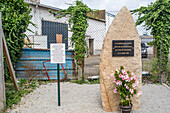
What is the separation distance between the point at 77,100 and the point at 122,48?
6.38 ft

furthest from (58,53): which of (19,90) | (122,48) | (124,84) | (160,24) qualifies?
(160,24)

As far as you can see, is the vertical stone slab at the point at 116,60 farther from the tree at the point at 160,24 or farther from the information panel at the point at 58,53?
the tree at the point at 160,24

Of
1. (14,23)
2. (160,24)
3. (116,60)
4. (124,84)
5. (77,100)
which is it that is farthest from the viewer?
(160,24)

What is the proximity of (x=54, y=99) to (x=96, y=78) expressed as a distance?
2.57 meters

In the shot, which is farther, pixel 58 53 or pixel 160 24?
pixel 160 24

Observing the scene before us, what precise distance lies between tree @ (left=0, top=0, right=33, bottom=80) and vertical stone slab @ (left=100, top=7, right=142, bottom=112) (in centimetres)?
364

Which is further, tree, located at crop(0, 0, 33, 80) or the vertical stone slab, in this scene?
tree, located at crop(0, 0, 33, 80)

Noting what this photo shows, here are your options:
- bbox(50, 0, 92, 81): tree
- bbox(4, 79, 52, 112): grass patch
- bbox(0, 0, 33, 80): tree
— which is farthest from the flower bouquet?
bbox(0, 0, 33, 80): tree

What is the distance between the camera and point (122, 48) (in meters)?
4.21

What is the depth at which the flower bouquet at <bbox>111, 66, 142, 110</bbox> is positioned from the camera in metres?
3.77

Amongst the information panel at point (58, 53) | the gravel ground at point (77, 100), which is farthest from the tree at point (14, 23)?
the information panel at point (58, 53)

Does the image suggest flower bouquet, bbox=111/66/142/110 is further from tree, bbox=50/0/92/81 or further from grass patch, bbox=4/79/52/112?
tree, bbox=50/0/92/81

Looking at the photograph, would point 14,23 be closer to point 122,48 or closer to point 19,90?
point 19,90

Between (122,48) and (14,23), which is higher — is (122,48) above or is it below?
below
